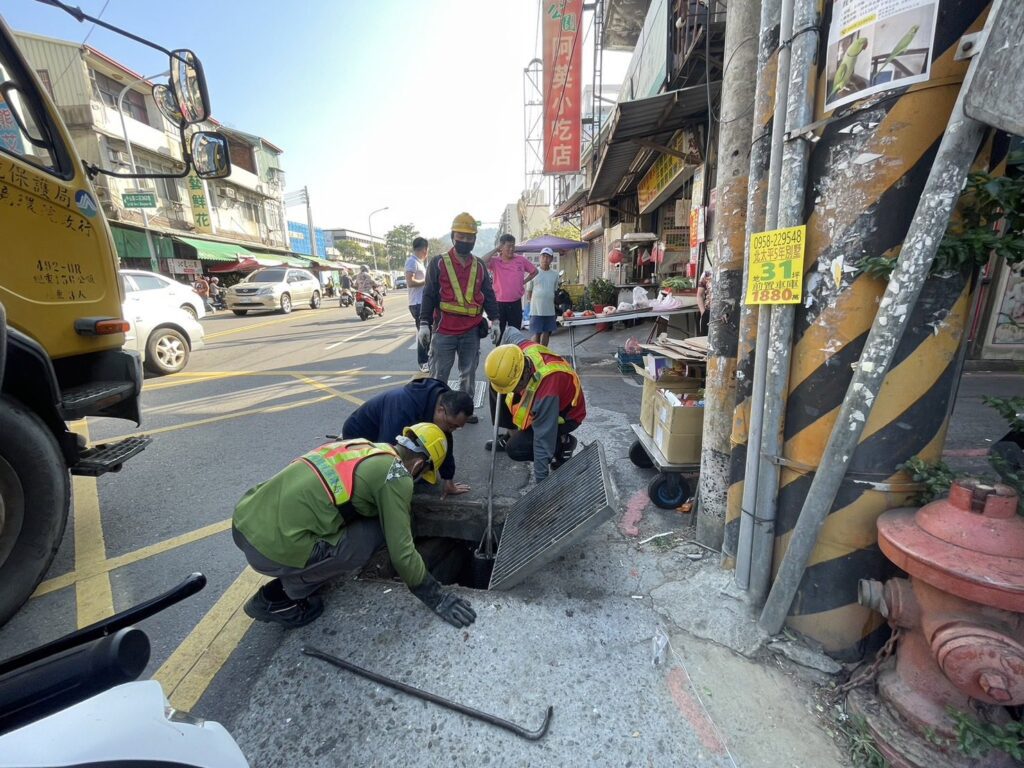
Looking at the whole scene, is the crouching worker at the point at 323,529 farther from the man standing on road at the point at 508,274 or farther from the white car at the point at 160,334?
the white car at the point at 160,334

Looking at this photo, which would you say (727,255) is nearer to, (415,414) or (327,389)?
(415,414)

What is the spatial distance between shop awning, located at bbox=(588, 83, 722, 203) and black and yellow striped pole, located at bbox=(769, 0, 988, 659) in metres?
4.05

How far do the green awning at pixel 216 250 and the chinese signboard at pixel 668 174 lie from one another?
2016 centimetres

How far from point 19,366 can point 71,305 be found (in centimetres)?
57

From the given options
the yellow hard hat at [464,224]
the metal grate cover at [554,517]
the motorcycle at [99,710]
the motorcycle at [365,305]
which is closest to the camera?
the motorcycle at [99,710]

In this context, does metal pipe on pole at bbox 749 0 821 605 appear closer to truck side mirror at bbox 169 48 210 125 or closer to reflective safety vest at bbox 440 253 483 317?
reflective safety vest at bbox 440 253 483 317

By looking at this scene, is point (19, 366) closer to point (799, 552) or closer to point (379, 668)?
point (379, 668)

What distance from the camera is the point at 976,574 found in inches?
48.6

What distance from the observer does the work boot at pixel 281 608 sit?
203 centimetres

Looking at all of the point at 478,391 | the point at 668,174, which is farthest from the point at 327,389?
the point at 668,174

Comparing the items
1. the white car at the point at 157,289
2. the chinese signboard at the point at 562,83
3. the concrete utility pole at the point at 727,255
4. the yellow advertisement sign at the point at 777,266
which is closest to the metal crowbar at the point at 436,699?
the concrete utility pole at the point at 727,255

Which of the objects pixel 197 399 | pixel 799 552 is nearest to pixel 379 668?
pixel 799 552

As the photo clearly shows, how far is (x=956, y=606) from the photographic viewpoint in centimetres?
133

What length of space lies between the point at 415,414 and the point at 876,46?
8.72ft
